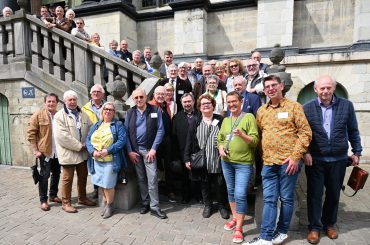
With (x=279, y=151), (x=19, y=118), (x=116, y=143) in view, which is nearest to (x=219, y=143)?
(x=279, y=151)

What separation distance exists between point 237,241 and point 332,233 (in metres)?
1.23

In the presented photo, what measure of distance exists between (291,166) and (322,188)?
72 cm

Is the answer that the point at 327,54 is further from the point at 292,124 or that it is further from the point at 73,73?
the point at 73,73

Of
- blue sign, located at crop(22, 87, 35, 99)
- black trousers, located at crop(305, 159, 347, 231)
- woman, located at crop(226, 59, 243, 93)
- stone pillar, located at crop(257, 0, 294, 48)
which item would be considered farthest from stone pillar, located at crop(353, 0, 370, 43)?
blue sign, located at crop(22, 87, 35, 99)

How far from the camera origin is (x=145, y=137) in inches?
158

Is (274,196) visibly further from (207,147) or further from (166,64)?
(166,64)

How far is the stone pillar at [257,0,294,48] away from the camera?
8484 mm

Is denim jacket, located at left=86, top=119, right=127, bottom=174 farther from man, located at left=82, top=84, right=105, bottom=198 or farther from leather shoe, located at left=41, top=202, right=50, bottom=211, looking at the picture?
leather shoe, located at left=41, top=202, right=50, bottom=211

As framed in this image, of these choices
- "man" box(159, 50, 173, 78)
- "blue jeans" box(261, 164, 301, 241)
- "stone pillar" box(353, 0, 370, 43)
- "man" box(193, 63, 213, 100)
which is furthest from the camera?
"stone pillar" box(353, 0, 370, 43)

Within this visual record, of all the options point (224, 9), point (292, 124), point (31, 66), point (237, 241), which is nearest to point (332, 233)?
point (237, 241)

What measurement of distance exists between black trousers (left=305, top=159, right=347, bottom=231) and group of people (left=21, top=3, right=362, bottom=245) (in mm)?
12

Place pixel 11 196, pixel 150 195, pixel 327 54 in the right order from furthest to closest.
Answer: pixel 327 54 → pixel 11 196 → pixel 150 195

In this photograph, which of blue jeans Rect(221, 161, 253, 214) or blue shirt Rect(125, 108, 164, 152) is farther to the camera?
blue shirt Rect(125, 108, 164, 152)

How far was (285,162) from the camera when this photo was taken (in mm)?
3037
